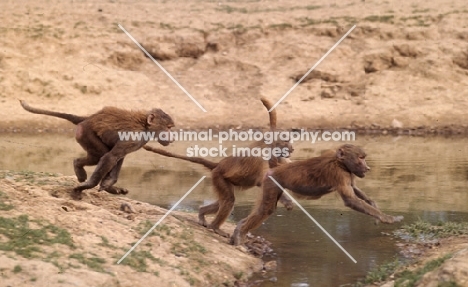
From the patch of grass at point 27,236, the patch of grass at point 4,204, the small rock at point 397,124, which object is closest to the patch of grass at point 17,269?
the patch of grass at point 27,236

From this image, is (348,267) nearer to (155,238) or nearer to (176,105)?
(155,238)

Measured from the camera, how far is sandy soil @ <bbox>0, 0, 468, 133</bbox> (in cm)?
2677

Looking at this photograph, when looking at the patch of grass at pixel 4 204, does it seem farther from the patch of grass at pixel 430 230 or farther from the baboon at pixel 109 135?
the patch of grass at pixel 430 230

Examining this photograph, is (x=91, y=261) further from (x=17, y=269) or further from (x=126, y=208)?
(x=126, y=208)

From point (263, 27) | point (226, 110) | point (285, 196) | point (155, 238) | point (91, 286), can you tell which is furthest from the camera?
point (263, 27)

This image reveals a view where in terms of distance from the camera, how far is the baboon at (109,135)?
30.6 feet

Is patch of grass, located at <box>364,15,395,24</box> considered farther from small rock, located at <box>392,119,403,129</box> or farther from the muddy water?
the muddy water

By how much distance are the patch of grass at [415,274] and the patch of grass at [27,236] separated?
3.22 meters

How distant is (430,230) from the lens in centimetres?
1086

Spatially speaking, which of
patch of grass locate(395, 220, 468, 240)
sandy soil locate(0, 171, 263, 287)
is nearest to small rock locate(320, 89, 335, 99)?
patch of grass locate(395, 220, 468, 240)

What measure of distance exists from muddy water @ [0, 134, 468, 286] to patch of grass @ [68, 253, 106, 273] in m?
1.95

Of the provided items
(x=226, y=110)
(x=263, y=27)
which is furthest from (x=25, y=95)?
(x=263, y=27)

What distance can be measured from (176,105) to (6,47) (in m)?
7.24

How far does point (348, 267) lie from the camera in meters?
9.16
